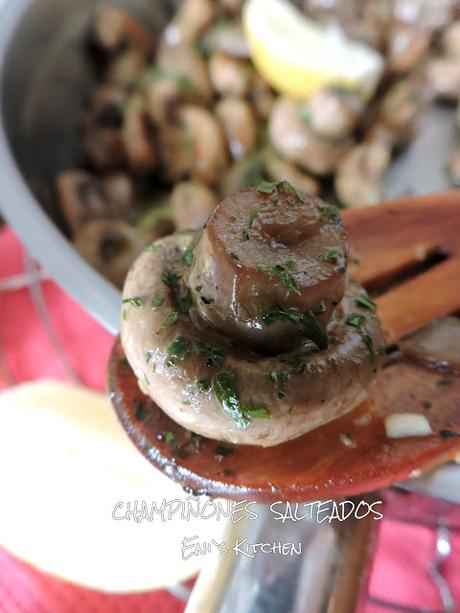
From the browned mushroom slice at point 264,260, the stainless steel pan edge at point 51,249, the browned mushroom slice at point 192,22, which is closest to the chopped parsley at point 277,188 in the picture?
the browned mushroom slice at point 264,260

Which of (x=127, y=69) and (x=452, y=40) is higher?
(x=127, y=69)

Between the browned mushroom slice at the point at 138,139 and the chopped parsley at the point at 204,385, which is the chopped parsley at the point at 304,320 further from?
the browned mushroom slice at the point at 138,139

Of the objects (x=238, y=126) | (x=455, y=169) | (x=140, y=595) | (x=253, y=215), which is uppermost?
(x=253, y=215)

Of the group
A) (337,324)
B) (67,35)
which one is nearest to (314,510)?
(337,324)

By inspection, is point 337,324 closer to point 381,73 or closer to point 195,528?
point 195,528

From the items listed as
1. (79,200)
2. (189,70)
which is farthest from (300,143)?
(79,200)

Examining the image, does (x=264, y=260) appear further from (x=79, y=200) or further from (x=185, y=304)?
(x=79, y=200)
